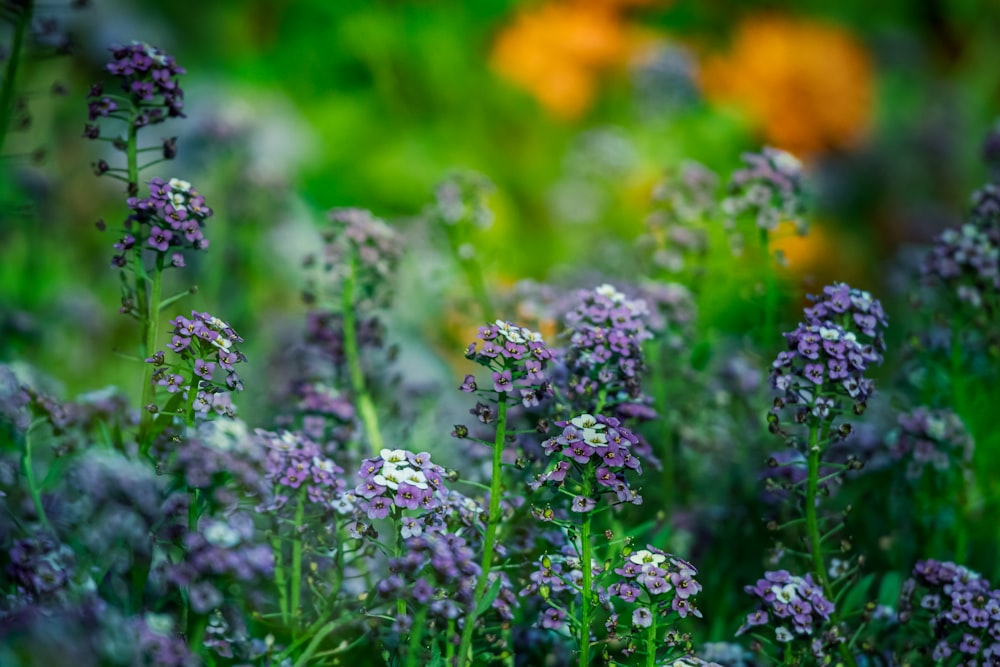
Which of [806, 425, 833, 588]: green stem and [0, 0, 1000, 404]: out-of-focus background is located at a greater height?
[0, 0, 1000, 404]: out-of-focus background

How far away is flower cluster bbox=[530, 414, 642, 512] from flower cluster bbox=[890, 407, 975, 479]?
1035 millimetres

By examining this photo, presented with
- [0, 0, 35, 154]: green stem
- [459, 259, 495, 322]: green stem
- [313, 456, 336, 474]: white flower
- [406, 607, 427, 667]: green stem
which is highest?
[459, 259, 495, 322]: green stem

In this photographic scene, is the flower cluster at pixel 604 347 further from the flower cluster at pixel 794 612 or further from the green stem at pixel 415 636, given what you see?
the green stem at pixel 415 636

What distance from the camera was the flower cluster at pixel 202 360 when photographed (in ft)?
5.88

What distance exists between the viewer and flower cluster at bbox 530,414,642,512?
Answer: 176 centimetres

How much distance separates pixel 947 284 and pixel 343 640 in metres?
1.67

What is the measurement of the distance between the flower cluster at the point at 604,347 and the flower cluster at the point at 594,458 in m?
0.21

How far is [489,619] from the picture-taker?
6.62ft

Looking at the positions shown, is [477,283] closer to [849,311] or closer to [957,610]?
[849,311]

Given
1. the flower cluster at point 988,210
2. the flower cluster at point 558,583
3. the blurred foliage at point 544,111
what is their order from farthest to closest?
the blurred foliage at point 544,111 < the flower cluster at point 988,210 < the flower cluster at point 558,583

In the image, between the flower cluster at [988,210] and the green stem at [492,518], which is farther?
the flower cluster at [988,210]

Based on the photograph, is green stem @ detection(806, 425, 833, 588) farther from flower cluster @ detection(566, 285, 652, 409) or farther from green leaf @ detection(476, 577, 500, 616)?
green leaf @ detection(476, 577, 500, 616)

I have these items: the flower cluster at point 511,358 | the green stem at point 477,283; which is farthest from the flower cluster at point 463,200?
the flower cluster at point 511,358

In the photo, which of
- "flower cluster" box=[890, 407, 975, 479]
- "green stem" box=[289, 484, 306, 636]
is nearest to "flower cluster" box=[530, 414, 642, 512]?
"green stem" box=[289, 484, 306, 636]
